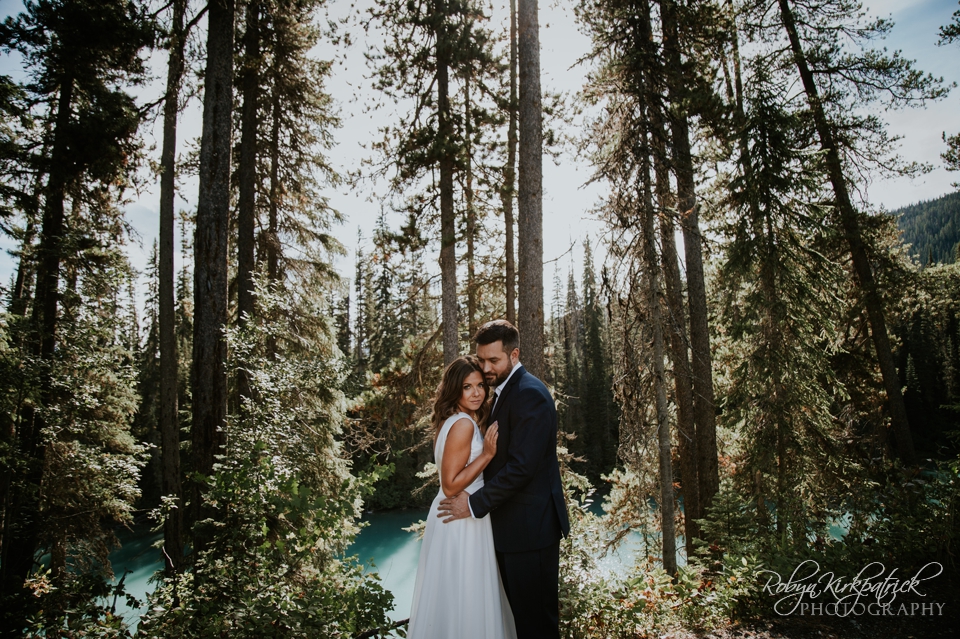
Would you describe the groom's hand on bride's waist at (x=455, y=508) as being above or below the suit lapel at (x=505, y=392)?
below

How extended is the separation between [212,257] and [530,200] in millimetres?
4102

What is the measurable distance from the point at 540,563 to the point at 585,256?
116 ft

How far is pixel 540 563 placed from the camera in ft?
9.77

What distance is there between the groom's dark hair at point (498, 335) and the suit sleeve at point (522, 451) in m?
0.45

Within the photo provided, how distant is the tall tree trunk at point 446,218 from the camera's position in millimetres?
9094

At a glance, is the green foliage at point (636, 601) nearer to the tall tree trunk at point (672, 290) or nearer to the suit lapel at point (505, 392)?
the suit lapel at point (505, 392)

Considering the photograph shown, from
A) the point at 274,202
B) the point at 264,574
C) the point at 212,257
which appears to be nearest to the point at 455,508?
the point at 264,574

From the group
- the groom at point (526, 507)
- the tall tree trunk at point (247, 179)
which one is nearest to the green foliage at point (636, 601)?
the groom at point (526, 507)

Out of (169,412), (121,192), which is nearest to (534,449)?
(169,412)

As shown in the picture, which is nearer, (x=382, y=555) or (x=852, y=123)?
(x=852, y=123)

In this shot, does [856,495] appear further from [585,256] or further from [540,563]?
[585,256]

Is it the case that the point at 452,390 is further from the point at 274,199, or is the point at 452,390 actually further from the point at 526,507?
the point at 274,199

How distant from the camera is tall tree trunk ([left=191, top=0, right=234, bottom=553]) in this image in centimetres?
575

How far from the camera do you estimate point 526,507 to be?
3.01 m
